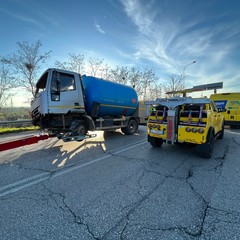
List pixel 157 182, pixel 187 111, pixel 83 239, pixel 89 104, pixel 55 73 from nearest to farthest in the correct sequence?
1. pixel 83 239
2. pixel 157 182
3. pixel 187 111
4. pixel 55 73
5. pixel 89 104

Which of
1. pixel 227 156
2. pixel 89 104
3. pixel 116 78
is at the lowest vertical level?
pixel 227 156

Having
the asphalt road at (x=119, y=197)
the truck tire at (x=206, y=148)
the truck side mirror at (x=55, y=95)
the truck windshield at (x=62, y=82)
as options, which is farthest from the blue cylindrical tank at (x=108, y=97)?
the truck tire at (x=206, y=148)

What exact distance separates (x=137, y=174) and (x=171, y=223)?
169 centimetres

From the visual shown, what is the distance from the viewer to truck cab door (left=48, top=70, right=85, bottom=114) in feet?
19.8

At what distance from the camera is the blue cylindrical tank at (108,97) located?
24.4ft

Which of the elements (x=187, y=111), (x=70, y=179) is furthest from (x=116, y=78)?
(x=70, y=179)

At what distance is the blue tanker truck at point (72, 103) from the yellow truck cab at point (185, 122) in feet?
8.72

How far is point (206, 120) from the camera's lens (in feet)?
16.0

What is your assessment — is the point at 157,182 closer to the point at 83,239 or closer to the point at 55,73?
the point at 83,239

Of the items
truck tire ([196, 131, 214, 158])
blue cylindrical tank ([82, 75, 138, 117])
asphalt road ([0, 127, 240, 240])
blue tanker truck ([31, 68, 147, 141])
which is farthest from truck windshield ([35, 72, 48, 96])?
truck tire ([196, 131, 214, 158])

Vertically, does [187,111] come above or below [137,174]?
above

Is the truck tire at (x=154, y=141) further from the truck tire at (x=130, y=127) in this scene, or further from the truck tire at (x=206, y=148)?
the truck tire at (x=130, y=127)

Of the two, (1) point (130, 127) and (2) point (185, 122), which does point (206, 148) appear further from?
(1) point (130, 127)

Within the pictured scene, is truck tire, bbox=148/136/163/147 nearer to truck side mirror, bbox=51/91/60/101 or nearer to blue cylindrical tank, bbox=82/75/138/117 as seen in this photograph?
blue cylindrical tank, bbox=82/75/138/117
